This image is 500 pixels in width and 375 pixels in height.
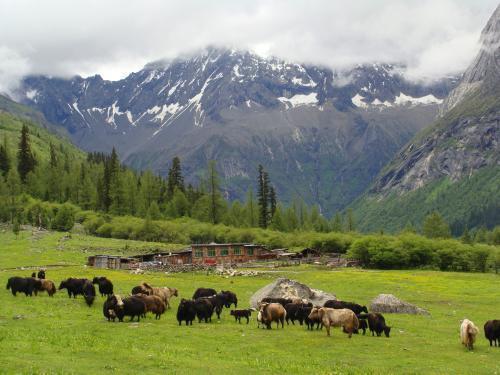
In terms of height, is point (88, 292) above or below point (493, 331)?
above

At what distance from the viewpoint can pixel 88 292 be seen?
49562mm

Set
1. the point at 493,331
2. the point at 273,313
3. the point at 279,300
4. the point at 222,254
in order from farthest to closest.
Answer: the point at 222,254 < the point at 279,300 < the point at 273,313 < the point at 493,331

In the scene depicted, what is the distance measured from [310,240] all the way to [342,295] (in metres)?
99.2

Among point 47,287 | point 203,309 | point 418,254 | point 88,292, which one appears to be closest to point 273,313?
point 203,309

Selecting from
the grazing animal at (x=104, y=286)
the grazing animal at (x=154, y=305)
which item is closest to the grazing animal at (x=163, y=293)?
the grazing animal at (x=104, y=286)

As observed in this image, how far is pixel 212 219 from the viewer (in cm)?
19175

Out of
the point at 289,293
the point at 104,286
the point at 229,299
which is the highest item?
the point at 104,286

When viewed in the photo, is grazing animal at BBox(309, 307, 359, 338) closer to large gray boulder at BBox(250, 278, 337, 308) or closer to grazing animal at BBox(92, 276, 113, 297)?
large gray boulder at BBox(250, 278, 337, 308)

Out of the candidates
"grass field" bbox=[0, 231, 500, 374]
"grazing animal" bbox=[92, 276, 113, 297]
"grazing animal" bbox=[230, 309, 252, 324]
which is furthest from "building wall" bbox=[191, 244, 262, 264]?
"grazing animal" bbox=[230, 309, 252, 324]

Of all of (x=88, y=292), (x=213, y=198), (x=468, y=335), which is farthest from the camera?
(x=213, y=198)

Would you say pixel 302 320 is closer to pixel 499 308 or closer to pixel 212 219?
pixel 499 308

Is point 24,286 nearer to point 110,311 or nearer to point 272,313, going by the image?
point 110,311

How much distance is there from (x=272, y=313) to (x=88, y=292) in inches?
666

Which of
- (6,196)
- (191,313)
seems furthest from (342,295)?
(6,196)
